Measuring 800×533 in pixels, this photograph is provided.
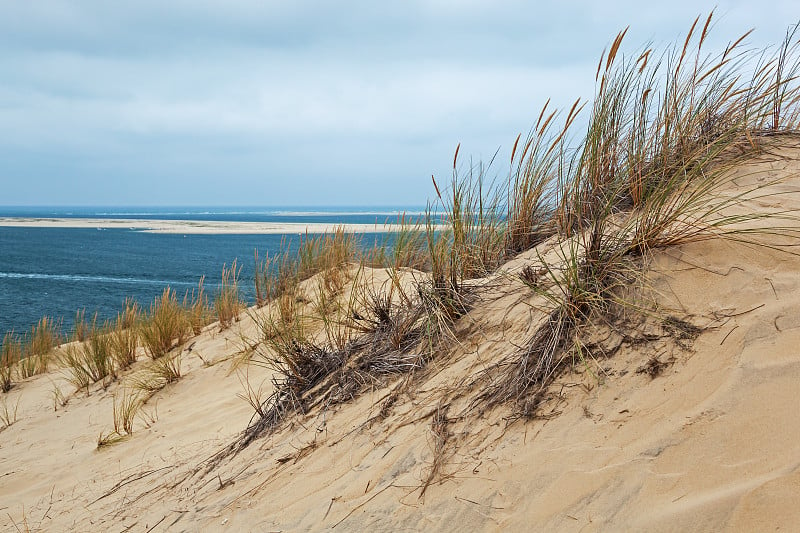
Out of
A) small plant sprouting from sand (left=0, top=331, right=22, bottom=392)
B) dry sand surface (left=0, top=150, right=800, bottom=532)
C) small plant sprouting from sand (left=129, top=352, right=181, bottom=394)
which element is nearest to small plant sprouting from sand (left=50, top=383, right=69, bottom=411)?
small plant sprouting from sand (left=129, top=352, right=181, bottom=394)

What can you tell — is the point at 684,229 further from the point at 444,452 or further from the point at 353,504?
the point at 353,504

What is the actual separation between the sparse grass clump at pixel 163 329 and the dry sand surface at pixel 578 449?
3.38 metres

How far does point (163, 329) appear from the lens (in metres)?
7.03

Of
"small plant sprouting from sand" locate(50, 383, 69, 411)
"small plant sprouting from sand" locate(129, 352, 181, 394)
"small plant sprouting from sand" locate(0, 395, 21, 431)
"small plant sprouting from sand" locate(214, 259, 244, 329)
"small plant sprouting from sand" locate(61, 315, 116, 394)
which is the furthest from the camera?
"small plant sprouting from sand" locate(214, 259, 244, 329)

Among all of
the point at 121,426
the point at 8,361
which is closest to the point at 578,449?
the point at 121,426

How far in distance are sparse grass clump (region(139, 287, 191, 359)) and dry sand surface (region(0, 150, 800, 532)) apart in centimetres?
338

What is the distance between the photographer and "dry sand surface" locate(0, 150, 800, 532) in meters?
1.79

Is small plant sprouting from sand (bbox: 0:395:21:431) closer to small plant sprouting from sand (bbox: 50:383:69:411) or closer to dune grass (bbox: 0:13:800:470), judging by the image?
small plant sprouting from sand (bbox: 50:383:69:411)

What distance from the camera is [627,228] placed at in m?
2.62

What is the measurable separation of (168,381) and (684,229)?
4.89m

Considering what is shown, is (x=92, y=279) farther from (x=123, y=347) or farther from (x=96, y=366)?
(x=96, y=366)

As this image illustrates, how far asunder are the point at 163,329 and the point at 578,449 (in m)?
5.99

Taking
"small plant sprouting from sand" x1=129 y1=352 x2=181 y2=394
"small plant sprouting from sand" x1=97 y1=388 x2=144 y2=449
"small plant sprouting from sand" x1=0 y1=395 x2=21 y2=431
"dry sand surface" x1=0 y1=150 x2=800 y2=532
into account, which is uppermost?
"dry sand surface" x1=0 y1=150 x2=800 y2=532

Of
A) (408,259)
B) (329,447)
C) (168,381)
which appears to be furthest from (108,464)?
(408,259)
